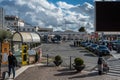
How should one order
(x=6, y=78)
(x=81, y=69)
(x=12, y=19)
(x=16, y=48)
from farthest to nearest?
(x=12, y=19)
(x=16, y=48)
(x=81, y=69)
(x=6, y=78)

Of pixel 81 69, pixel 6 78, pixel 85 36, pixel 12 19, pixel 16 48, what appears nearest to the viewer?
pixel 6 78

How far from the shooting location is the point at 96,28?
495cm

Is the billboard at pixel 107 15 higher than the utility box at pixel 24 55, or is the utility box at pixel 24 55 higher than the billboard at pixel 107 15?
the billboard at pixel 107 15

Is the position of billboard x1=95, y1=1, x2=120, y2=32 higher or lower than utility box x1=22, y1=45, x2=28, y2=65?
higher

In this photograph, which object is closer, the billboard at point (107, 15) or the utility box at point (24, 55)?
the billboard at point (107, 15)

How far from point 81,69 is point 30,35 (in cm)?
1391

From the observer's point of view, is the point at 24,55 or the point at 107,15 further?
the point at 24,55

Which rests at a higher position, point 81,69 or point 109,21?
point 109,21

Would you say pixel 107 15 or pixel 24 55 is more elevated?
pixel 107 15

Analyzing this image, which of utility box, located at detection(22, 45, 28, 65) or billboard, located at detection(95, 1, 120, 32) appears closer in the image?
billboard, located at detection(95, 1, 120, 32)

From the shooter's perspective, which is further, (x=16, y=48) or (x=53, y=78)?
(x=16, y=48)

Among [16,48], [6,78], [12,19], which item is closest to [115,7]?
[6,78]

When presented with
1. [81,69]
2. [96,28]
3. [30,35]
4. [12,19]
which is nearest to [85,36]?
[12,19]

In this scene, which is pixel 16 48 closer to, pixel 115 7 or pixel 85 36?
pixel 115 7
